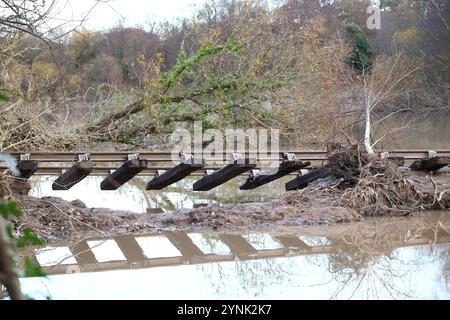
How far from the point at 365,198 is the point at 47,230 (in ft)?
15.1

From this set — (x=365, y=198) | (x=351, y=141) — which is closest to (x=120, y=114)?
(x=351, y=141)

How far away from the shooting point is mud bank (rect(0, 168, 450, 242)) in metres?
8.59

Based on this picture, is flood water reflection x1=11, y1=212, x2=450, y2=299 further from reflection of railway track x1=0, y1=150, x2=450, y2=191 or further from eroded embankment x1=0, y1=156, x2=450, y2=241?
reflection of railway track x1=0, y1=150, x2=450, y2=191

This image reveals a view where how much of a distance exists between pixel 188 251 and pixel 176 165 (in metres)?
3.30

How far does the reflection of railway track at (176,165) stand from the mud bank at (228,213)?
0.70 meters

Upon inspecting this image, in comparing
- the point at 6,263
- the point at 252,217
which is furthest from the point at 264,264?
the point at 6,263

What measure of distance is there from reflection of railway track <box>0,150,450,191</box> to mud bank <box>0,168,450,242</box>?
0.70 meters

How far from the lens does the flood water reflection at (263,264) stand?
595cm

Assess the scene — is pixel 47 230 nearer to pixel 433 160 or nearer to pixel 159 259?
pixel 159 259

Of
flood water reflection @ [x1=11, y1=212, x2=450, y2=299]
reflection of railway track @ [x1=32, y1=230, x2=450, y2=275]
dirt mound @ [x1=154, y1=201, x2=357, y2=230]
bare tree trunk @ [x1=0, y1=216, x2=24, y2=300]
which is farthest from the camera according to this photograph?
dirt mound @ [x1=154, y1=201, x2=357, y2=230]

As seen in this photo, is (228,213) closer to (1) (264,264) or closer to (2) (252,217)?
(2) (252,217)

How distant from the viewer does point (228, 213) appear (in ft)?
30.5

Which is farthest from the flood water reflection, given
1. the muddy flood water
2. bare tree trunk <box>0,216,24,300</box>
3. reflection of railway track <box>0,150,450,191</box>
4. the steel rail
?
bare tree trunk <box>0,216,24,300</box>

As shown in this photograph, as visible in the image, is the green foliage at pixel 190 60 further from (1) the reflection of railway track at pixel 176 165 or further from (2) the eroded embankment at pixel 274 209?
(2) the eroded embankment at pixel 274 209
